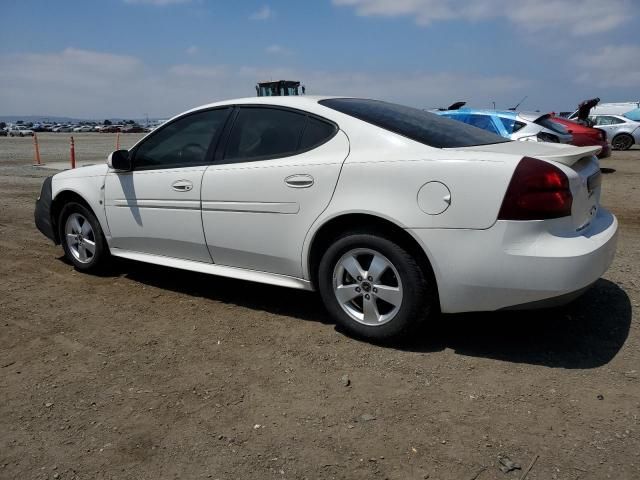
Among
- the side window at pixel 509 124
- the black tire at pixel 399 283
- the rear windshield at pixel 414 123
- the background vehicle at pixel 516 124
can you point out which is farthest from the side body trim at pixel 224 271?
the side window at pixel 509 124

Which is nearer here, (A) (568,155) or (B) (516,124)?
(A) (568,155)

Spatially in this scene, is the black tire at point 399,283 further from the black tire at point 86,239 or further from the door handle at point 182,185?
the black tire at point 86,239

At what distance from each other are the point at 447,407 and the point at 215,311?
199 cm

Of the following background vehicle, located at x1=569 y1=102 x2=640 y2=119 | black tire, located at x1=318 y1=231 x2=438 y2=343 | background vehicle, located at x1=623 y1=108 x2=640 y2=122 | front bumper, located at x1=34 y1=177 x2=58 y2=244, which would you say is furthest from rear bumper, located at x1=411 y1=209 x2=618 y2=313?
background vehicle, located at x1=569 y1=102 x2=640 y2=119

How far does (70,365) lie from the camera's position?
128 inches

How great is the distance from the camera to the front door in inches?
159

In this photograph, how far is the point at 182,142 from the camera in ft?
13.9

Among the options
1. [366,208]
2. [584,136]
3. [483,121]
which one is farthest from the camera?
[584,136]

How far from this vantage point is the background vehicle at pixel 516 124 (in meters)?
10.6

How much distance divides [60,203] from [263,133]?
2452 millimetres

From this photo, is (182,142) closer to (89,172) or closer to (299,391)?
(89,172)

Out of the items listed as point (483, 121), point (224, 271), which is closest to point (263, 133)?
point (224, 271)

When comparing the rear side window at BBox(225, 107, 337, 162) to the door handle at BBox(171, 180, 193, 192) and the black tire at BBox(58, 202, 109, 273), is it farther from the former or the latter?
the black tire at BBox(58, 202, 109, 273)

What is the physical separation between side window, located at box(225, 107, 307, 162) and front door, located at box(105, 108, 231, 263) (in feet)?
0.60
